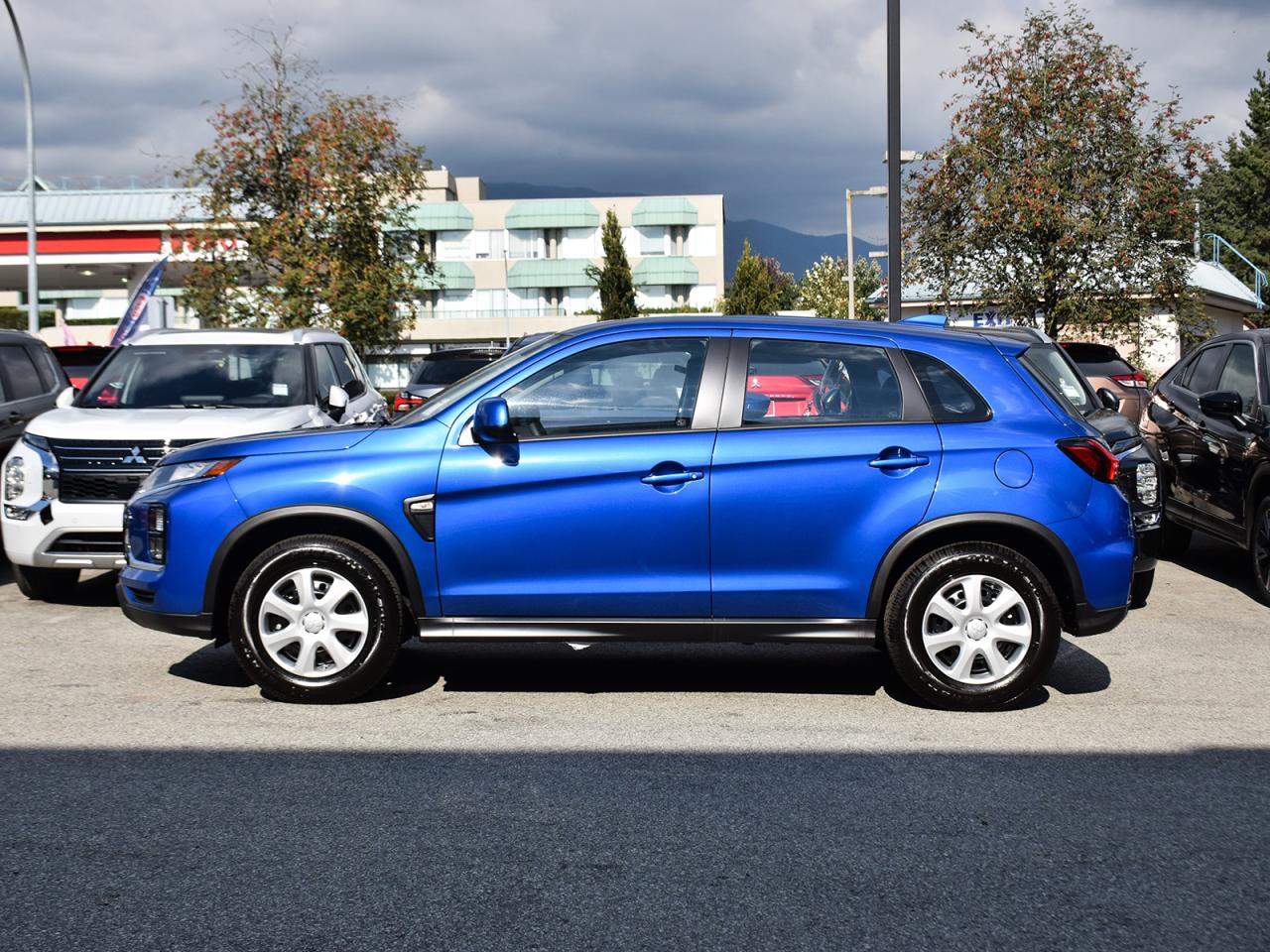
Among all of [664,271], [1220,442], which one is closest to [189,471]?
[1220,442]

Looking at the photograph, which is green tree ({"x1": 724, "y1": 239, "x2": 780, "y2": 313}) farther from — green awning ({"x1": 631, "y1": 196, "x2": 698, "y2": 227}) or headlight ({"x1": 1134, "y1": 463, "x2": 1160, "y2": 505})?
headlight ({"x1": 1134, "y1": 463, "x2": 1160, "y2": 505})

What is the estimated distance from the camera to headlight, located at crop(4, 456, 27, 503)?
29.4ft

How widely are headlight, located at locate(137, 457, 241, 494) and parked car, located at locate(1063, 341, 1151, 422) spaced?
13005 millimetres

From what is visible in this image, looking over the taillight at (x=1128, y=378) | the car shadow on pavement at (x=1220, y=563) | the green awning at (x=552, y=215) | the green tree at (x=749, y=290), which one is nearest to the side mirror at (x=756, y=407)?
the car shadow on pavement at (x=1220, y=563)

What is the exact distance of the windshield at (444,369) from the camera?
60.2 ft

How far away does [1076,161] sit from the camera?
1980cm

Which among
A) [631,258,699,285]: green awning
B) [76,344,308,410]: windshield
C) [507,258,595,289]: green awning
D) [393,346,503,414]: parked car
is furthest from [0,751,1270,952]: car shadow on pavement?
[507,258,595,289]: green awning

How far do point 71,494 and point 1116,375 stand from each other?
13.0 meters

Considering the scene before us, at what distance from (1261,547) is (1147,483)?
1.30 metres

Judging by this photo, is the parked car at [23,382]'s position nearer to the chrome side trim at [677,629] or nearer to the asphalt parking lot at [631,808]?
the asphalt parking lot at [631,808]

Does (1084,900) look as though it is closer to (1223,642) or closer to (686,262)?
(1223,642)

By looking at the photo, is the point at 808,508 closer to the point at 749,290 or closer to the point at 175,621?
the point at 175,621

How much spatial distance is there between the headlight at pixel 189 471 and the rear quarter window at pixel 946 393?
10.5ft

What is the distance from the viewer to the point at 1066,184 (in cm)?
1988
